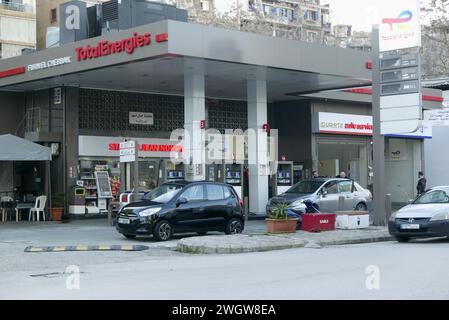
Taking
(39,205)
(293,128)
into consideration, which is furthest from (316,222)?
(293,128)

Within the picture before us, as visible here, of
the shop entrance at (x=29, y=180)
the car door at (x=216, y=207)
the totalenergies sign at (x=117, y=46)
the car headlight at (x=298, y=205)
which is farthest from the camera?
the shop entrance at (x=29, y=180)

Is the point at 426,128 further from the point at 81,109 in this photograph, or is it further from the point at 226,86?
the point at 81,109

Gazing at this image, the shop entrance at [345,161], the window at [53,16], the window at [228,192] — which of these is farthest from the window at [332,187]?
the window at [53,16]

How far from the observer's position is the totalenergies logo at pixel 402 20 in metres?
21.5

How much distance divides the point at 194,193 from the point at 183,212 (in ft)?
2.31

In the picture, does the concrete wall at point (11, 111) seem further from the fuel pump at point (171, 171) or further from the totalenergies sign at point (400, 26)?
the totalenergies sign at point (400, 26)

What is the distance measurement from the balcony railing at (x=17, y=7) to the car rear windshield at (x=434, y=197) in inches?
1923

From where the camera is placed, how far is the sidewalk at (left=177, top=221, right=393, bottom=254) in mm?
16484

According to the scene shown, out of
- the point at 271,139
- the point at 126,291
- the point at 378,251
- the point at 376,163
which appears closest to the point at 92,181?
the point at 271,139

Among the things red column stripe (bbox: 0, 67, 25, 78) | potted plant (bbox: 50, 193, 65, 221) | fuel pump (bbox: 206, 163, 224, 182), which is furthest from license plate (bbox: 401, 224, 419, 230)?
red column stripe (bbox: 0, 67, 25, 78)

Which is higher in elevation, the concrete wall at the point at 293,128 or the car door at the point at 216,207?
the concrete wall at the point at 293,128

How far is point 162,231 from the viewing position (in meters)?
18.3

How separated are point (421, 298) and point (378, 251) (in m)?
6.95

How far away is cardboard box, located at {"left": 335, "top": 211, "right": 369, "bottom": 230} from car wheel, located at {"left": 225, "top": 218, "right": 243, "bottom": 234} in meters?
3.22
